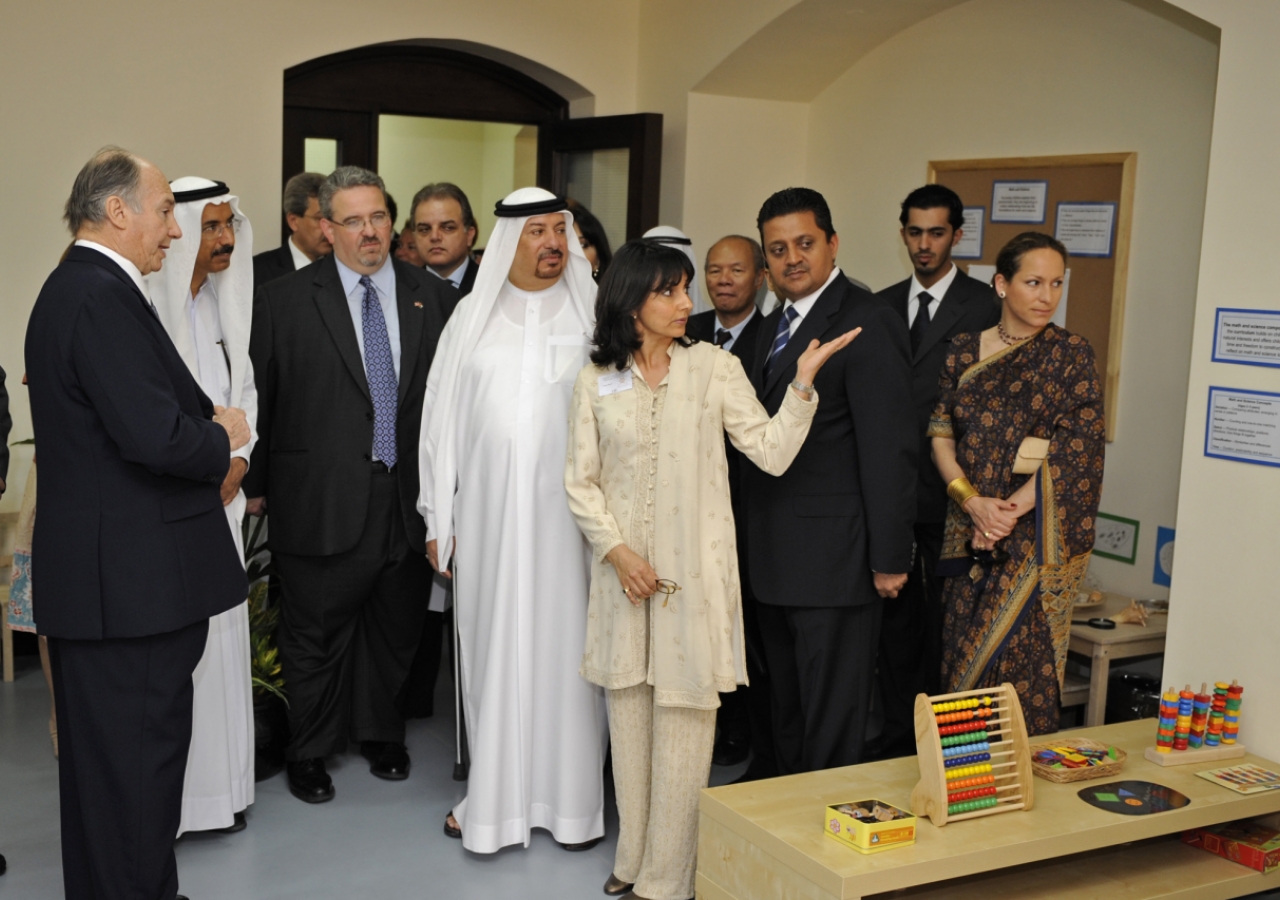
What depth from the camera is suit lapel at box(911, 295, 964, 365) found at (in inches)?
176

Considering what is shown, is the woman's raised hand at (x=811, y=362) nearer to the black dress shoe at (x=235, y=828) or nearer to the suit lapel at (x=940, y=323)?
the suit lapel at (x=940, y=323)

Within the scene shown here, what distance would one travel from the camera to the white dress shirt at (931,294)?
181 inches

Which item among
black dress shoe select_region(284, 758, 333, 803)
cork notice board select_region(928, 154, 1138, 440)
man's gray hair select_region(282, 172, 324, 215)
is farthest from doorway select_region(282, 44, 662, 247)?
black dress shoe select_region(284, 758, 333, 803)

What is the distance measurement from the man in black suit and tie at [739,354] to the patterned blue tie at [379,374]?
3.75ft

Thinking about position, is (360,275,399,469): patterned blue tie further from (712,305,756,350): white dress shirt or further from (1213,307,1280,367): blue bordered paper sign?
(1213,307,1280,367): blue bordered paper sign

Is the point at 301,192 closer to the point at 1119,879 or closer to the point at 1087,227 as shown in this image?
the point at 1087,227

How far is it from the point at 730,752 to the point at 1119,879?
1.57 meters

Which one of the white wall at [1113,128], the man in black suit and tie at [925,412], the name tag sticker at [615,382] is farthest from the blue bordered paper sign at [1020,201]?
the name tag sticker at [615,382]

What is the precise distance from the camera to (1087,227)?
5.16 m

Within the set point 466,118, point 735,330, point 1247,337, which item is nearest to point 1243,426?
point 1247,337

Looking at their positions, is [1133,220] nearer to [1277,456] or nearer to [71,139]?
[1277,456]

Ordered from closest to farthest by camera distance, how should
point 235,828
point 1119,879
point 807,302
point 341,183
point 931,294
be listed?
point 1119,879 < point 807,302 < point 235,828 < point 341,183 < point 931,294

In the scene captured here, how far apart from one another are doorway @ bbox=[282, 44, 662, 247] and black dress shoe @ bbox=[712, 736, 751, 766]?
2.89 meters

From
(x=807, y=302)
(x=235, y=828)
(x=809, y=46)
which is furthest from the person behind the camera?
(x=809, y=46)
